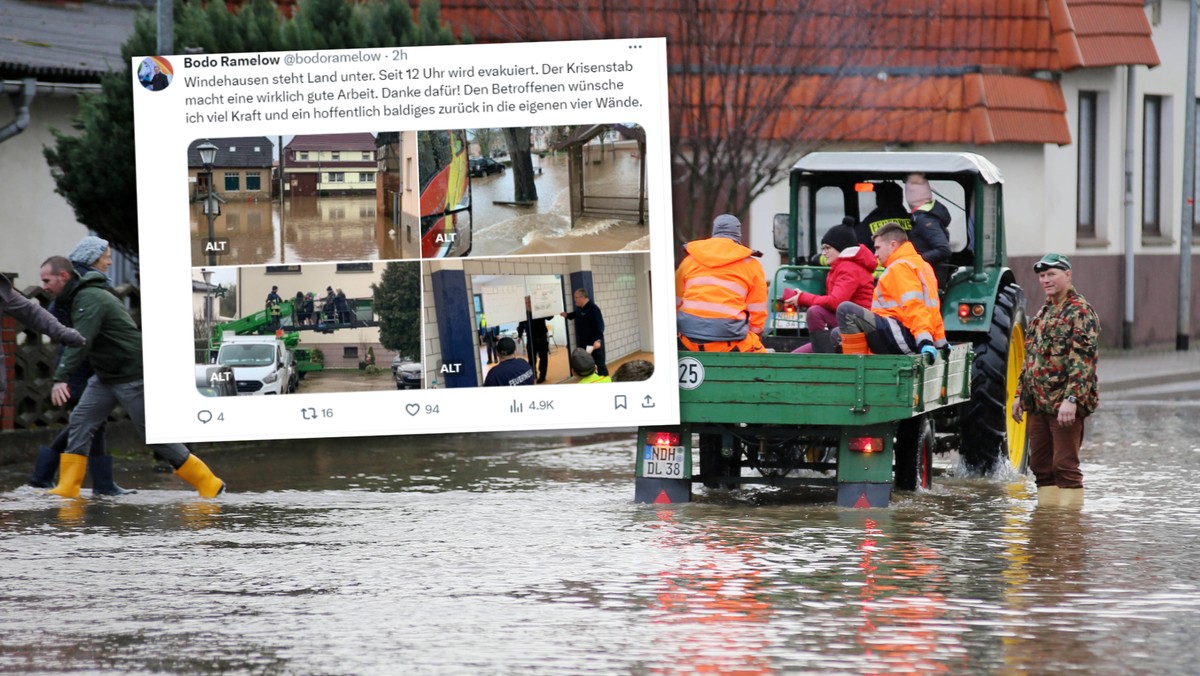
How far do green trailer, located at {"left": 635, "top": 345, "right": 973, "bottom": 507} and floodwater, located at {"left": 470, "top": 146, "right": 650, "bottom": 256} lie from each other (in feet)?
4.13

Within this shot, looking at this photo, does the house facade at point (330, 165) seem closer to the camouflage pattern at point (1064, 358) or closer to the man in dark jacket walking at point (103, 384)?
the man in dark jacket walking at point (103, 384)

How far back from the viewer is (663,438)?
1203 centimetres

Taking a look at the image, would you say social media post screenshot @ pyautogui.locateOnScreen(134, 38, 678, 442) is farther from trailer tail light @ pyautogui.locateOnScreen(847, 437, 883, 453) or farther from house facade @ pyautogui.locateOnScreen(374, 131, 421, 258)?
trailer tail light @ pyautogui.locateOnScreen(847, 437, 883, 453)

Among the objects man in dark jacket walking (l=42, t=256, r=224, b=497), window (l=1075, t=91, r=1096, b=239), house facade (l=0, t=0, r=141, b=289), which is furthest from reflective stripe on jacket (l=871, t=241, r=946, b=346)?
window (l=1075, t=91, r=1096, b=239)

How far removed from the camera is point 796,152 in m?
24.3

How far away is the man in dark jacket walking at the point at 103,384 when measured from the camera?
1304 centimetres

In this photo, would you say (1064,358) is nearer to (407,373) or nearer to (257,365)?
(407,373)

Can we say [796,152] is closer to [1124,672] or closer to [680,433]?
[680,433]

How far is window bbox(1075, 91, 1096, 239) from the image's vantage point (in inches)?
1204

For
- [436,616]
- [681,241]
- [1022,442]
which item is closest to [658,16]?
[681,241]

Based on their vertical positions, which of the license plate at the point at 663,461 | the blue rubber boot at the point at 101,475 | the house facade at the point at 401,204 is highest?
the house facade at the point at 401,204

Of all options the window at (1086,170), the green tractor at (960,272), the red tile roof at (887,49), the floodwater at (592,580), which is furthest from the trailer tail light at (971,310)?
the window at (1086,170)

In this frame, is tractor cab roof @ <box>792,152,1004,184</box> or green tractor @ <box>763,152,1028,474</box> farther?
tractor cab roof @ <box>792,152,1004,184</box>

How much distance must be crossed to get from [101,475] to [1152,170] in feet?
78.4
